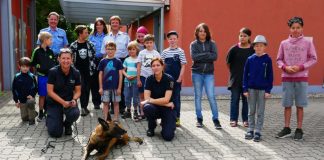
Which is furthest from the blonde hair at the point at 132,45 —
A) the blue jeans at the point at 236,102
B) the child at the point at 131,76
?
the blue jeans at the point at 236,102

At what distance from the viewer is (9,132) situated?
6012mm

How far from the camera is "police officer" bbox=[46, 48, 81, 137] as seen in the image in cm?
571

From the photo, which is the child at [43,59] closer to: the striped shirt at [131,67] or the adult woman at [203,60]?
the striped shirt at [131,67]

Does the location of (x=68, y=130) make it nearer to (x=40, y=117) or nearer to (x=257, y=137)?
(x=40, y=117)

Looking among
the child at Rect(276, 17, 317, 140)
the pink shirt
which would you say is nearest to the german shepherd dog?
the child at Rect(276, 17, 317, 140)

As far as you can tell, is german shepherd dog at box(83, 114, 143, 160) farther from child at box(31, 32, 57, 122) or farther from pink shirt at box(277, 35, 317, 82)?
pink shirt at box(277, 35, 317, 82)

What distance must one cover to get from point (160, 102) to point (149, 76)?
19.5 inches

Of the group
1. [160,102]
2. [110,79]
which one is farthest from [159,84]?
[110,79]

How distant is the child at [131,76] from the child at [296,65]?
2.70 metres

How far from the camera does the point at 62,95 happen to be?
5867 mm

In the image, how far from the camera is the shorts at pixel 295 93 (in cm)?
579

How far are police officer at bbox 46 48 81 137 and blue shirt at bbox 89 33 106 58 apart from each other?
1677 mm

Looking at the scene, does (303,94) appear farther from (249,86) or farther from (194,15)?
(194,15)

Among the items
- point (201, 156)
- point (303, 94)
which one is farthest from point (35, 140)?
point (303, 94)
